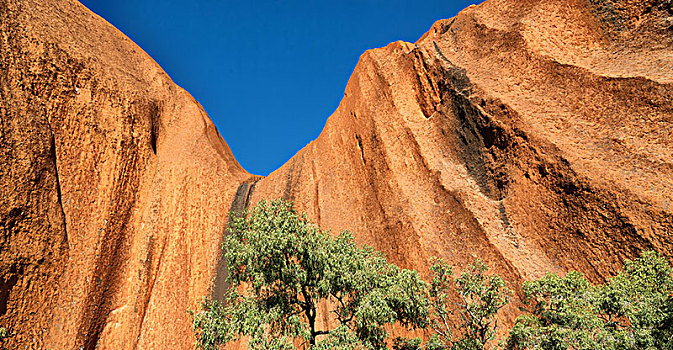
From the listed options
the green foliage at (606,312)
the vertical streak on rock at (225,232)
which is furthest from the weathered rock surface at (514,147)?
the green foliage at (606,312)

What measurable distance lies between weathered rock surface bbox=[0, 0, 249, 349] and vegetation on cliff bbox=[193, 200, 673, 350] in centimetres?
919

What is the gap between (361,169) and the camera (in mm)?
27109

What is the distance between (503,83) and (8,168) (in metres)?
24.5

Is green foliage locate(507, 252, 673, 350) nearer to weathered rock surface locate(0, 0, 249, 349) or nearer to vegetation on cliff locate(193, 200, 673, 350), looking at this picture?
vegetation on cliff locate(193, 200, 673, 350)

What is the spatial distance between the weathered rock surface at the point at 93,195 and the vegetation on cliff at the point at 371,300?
362 inches

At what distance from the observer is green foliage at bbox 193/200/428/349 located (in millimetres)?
12500

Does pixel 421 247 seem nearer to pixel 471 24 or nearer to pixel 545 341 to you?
pixel 545 341

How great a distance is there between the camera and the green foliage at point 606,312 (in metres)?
11.0

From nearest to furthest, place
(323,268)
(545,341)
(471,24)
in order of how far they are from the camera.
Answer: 1. (545,341)
2. (323,268)
3. (471,24)

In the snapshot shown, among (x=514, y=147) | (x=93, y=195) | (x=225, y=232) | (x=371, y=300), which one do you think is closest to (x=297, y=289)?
(x=371, y=300)

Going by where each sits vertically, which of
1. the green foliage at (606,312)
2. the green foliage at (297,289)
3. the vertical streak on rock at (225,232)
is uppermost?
the vertical streak on rock at (225,232)

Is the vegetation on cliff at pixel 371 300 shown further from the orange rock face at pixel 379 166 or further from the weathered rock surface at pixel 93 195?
the weathered rock surface at pixel 93 195

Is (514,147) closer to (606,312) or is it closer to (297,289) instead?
(606,312)

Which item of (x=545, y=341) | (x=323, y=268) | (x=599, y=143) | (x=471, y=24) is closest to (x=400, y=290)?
(x=323, y=268)
